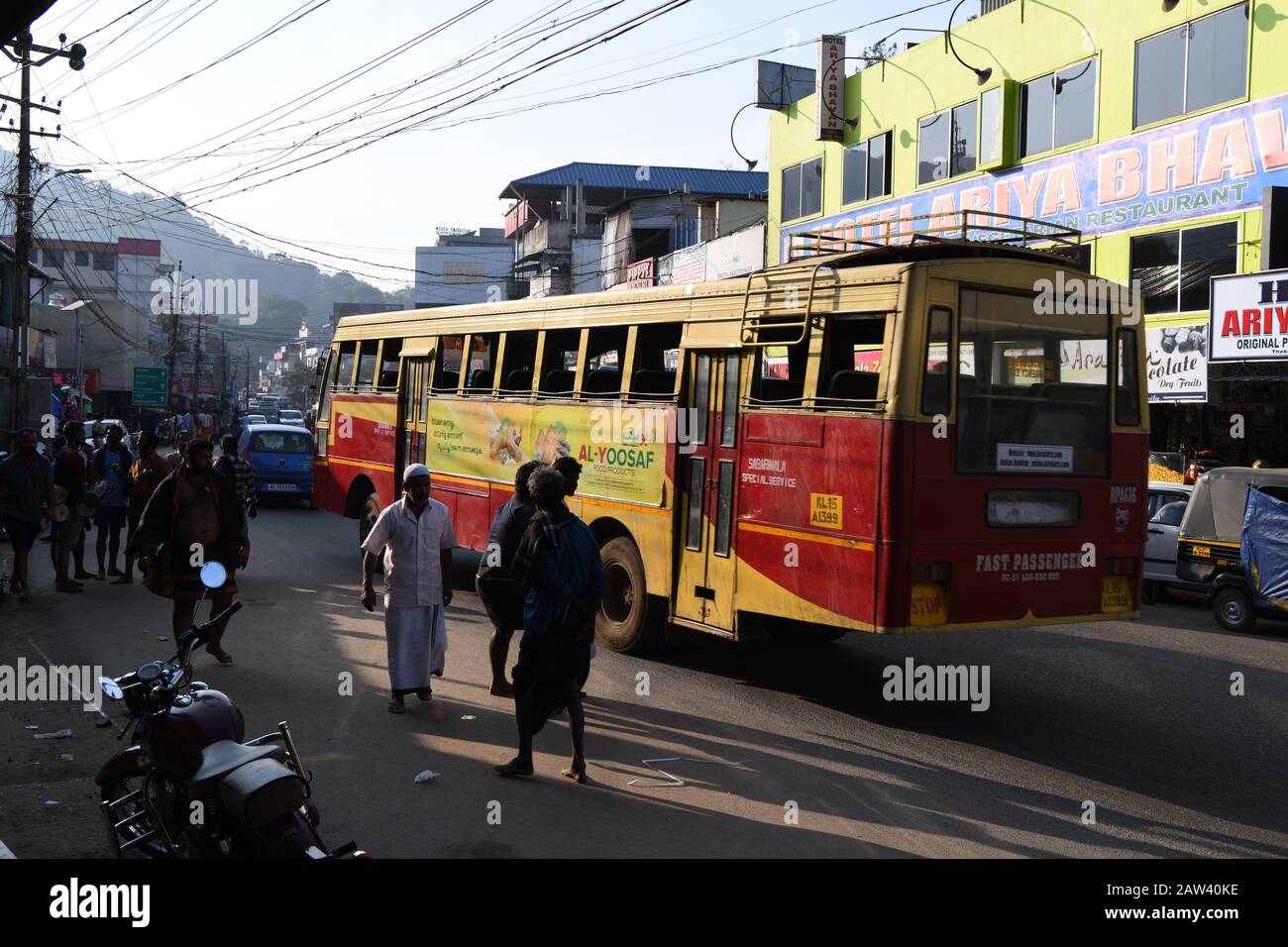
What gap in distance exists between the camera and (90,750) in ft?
23.8

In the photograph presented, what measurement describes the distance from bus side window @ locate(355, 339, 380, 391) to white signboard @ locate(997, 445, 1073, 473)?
989 cm

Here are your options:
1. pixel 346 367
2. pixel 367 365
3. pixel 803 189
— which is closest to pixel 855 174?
pixel 803 189

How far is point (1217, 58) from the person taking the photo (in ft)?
65.2

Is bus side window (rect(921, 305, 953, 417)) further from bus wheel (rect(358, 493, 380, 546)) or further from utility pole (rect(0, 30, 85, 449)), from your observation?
utility pole (rect(0, 30, 85, 449))

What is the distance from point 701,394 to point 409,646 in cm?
319

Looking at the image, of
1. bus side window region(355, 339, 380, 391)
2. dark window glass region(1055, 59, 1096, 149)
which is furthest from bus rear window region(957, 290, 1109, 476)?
dark window glass region(1055, 59, 1096, 149)

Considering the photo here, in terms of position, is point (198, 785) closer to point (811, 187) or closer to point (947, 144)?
point (947, 144)

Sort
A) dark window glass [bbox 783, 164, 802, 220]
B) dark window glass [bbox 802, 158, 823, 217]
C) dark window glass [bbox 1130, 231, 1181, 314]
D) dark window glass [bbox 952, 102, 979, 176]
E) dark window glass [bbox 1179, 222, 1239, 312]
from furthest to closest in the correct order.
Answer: dark window glass [bbox 783, 164, 802, 220], dark window glass [bbox 802, 158, 823, 217], dark window glass [bbox 952, 102, 979, 176], dark window glass [bbox 1130, 231, 1181, 314], dark window glass [bbox 1179, 222, 1239, 312]

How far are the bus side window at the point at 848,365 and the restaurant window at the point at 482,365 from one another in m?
5.28

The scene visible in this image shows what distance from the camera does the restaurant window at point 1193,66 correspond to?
19.5m

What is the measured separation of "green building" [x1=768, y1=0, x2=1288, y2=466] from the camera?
62.7ft

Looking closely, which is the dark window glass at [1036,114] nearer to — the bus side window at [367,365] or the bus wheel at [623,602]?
the bus side window at [367,365]
